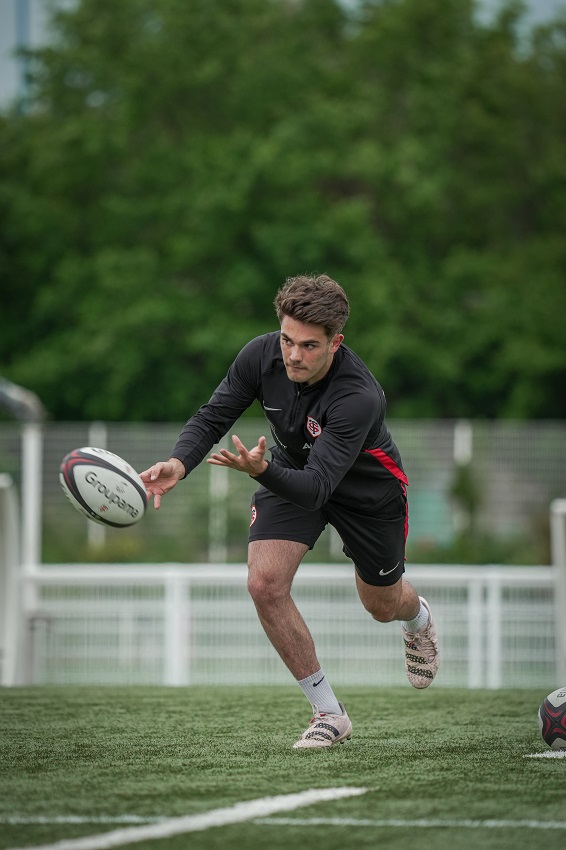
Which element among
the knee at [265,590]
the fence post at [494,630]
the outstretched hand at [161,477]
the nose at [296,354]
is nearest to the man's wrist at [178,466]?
the outstretched hand at [161,477]

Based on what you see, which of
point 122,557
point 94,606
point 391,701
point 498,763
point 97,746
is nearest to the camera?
point 498,763

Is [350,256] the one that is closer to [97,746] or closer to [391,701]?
[391,701]

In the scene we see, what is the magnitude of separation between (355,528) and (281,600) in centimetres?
56

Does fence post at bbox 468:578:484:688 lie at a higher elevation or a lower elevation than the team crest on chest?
lower

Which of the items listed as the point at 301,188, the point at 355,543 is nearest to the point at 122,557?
the point at 301,188

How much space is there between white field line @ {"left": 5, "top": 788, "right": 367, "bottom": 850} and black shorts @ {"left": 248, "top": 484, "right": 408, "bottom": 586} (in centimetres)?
145

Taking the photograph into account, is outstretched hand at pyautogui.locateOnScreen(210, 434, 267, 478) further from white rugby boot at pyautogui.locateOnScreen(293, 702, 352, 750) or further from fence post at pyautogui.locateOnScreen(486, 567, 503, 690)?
fence post at pyautogui.locateOnScreen(486, 567, 503, 690)

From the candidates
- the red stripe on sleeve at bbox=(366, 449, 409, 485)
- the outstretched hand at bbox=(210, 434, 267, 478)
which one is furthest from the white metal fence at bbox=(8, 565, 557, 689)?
the outstretched hand at bbox=(210, 434, 267, 478)

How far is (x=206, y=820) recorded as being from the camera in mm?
3861

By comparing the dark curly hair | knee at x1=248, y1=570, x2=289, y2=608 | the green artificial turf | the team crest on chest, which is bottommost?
the green artificial turf

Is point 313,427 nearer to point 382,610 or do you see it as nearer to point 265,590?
point 265,590

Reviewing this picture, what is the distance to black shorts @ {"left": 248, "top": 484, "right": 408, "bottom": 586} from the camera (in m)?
5.65

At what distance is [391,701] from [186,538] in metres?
11.1

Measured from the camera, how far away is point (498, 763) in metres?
5.07
